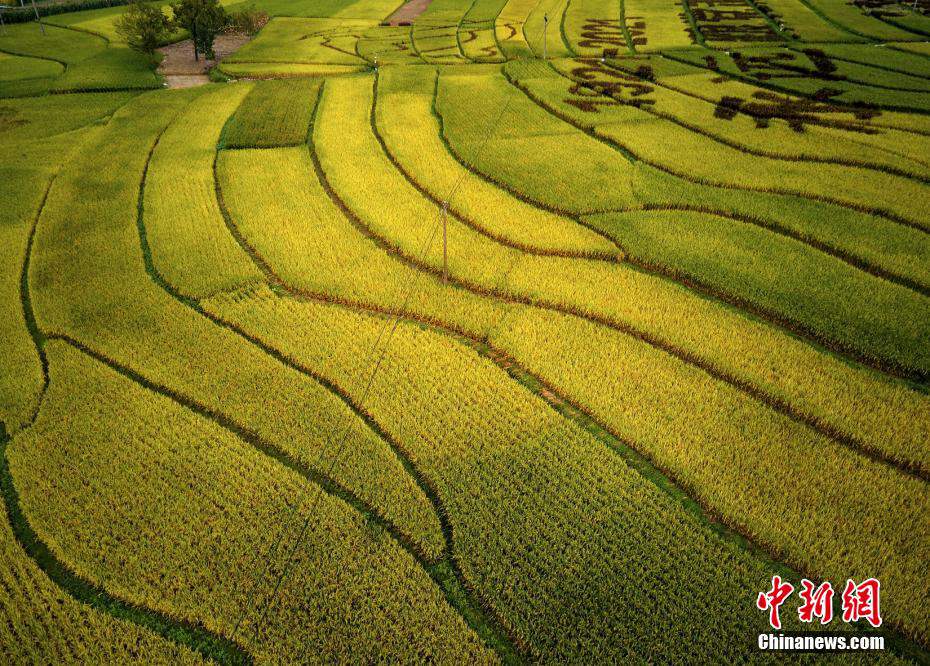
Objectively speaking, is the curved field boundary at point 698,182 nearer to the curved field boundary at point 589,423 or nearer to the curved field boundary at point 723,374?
the curved field boundary at point 723,374

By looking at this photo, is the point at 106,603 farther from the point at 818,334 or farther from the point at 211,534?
the point at 818,334

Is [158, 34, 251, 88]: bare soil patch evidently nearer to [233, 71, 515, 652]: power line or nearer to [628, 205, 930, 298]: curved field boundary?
[233, 71, 515, 652]: power line

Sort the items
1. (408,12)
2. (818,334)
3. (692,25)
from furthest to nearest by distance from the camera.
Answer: (408,12) < (692,25) < (818,334)

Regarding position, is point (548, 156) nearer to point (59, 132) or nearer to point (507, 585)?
point (507, 585)

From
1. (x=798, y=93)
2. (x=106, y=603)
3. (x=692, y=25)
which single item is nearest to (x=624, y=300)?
(x=106, y=603)

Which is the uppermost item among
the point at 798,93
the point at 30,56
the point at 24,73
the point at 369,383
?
the point at 30,56


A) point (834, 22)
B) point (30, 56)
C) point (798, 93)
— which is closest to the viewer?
point (798, 93)
